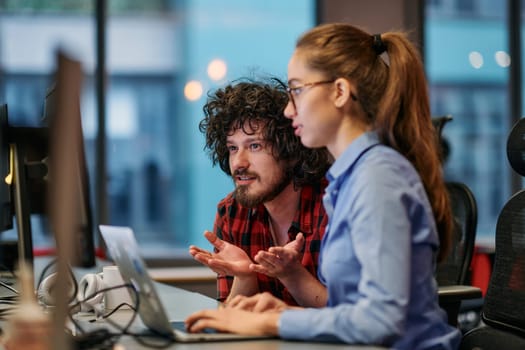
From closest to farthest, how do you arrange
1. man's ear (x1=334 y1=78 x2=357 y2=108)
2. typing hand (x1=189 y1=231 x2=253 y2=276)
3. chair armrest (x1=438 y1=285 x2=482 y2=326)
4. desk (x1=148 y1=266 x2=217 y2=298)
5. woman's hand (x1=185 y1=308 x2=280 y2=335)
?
woman's hand (x1=185 y1=308 x2=280 y2=335)
man's ear (x1=334 y1=78 x2=357 y2=108)
typing hand (x1=189 y1=231 x2=253 y2=276)
chair armrest (x1=438 y1=285 x2=482 y2=326)
desk (x1=148 y1=266 x2=217 y2=298)

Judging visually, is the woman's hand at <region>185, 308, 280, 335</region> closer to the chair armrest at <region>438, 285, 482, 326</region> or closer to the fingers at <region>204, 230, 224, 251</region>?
the fingers at <region>204, 230, 224, 251</region>

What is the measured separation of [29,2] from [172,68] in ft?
3.11

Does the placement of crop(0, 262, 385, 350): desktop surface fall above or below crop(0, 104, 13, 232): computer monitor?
below

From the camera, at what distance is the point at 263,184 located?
2326 millimetres

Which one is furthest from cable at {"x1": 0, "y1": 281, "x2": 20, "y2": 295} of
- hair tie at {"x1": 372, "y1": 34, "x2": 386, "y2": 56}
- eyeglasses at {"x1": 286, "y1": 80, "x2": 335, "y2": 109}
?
hair tie at {"x1": 372, "y1": 34, "x2": 386, "y2": 56}

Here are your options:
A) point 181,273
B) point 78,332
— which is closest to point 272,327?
point 78,332

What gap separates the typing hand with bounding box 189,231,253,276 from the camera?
80.0 inches

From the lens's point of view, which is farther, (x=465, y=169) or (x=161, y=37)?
(x=465, y=169)

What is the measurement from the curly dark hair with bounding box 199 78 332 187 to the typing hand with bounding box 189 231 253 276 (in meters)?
0.29

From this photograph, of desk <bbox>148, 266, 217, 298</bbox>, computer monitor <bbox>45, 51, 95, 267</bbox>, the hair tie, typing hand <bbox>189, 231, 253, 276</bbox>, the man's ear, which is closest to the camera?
computer monitor <bbox>45, 51, 95, 267</bbox>

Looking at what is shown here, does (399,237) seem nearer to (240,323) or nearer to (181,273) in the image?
(240,323)

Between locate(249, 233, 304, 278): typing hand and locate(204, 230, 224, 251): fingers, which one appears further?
locate(204, 230, 224, 251): fingers

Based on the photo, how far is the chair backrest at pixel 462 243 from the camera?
285 cm

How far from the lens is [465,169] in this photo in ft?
19.3
